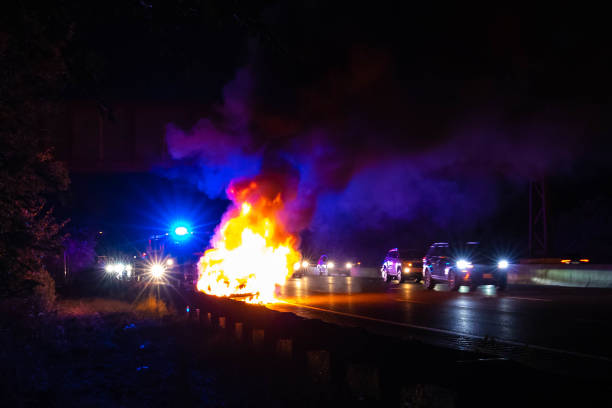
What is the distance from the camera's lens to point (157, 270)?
36.8 metres

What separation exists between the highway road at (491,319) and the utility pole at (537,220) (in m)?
9.91

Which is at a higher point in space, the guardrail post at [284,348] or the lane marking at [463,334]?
the guardrail post at [284,348]

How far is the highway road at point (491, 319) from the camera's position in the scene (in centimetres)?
921

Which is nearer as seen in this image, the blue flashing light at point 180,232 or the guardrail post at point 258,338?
the guardrail post at point 258,338

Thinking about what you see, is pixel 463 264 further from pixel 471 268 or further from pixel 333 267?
pixel 333 267

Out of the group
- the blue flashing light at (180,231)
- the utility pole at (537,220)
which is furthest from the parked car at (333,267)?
the utility pole at (537,220)

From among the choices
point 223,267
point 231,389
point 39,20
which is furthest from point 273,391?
point 223,267

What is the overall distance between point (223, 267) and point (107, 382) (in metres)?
12.5

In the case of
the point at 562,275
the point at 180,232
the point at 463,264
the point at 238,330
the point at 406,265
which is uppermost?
the point at 180,232

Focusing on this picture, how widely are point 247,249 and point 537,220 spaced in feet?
53.5

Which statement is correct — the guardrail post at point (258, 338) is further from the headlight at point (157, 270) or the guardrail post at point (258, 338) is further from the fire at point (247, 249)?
the headlight at point (157, 270)

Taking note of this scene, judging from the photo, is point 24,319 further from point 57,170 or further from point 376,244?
point 376,244

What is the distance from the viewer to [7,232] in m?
10.5

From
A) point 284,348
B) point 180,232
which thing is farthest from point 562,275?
point 284,348
